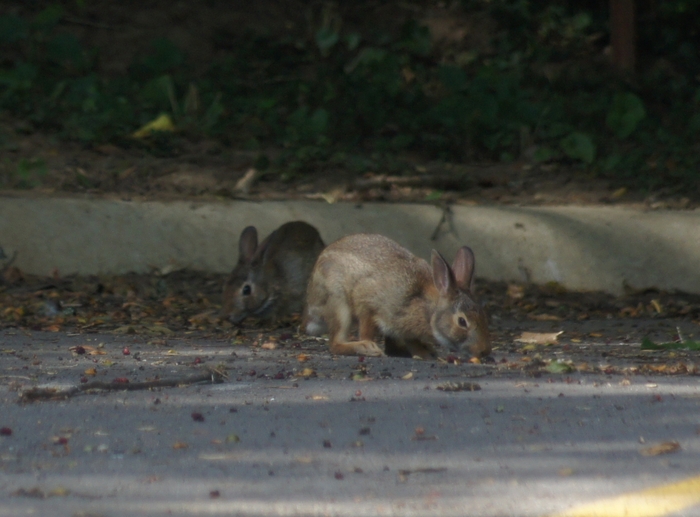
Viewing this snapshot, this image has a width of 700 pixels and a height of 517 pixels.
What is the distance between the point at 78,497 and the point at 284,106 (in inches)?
389

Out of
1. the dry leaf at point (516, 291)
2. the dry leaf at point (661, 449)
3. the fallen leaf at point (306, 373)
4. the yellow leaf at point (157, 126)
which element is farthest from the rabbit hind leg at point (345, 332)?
the yellow leaf at point (157, 126)

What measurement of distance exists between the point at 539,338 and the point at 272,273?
228 centimetres

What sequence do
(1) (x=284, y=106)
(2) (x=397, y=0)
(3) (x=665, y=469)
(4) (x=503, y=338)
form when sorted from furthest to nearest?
(2) (x=397, y=0)
(1) (x=284, y=106)
(4) (x=503, y=338)
(3) (x=665, y=469)

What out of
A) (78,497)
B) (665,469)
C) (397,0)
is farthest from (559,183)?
(78,497)

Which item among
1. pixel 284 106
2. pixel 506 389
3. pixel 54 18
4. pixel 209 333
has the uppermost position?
pixel 54 18

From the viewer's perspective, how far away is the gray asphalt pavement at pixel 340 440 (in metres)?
3.07

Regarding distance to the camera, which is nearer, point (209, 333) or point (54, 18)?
point (209, 333)

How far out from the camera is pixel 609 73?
1330 cm

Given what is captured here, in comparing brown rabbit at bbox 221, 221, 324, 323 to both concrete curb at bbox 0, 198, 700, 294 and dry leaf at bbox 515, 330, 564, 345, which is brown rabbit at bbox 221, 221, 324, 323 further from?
dry leaf at bbox 515, 330, 564, 345

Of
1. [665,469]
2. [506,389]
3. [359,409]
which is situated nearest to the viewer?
[665,469]

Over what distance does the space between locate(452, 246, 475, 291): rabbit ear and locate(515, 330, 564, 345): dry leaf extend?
0.78m

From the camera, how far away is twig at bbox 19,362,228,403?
14.6ft

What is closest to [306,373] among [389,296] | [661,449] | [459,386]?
[459,386]

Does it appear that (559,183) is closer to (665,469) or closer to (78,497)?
(665,469)
